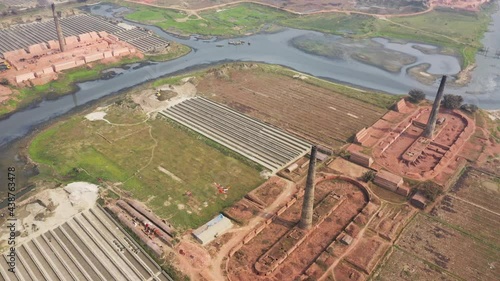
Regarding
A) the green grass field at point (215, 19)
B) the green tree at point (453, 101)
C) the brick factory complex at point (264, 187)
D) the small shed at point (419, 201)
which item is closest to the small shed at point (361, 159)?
the brick factory complex at point (264, 187)

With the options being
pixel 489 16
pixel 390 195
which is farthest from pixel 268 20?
pixel 390 195

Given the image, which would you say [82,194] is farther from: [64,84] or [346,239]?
[64,84]

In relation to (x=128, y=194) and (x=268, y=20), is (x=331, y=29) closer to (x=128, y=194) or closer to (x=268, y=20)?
(x=268, y=20)

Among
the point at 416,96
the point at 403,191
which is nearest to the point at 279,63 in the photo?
the point at 416,96

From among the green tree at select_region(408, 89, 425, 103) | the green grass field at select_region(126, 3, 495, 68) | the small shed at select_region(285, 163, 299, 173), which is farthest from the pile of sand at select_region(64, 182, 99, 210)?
the green grass field at select_region(126, 3, 495, 68)

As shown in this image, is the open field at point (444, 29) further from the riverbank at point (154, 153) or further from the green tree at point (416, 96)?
the riverbank at point (154, 153)
